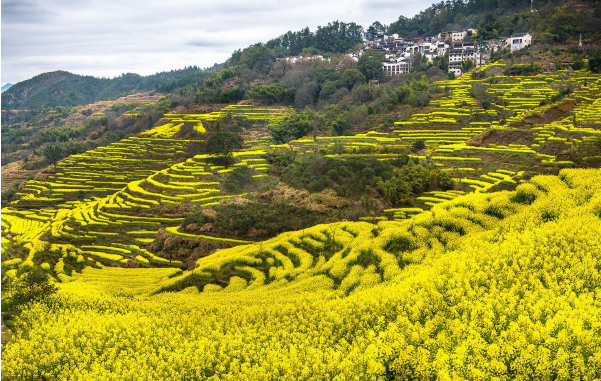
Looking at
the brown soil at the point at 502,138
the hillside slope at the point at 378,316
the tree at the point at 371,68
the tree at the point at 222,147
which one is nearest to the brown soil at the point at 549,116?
the brown soil at the point at 502,138

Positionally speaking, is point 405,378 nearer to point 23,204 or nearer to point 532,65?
point 23,204

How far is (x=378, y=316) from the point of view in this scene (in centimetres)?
1554

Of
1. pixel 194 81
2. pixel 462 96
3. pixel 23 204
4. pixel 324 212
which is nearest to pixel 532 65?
pixel 462 96

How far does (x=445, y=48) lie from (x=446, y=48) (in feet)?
1.12

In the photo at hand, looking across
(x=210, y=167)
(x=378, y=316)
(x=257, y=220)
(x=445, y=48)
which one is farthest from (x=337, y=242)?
(x=445, y=48)

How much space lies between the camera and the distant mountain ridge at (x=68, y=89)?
424ft

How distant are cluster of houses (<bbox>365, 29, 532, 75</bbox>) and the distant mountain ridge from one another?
57472mm

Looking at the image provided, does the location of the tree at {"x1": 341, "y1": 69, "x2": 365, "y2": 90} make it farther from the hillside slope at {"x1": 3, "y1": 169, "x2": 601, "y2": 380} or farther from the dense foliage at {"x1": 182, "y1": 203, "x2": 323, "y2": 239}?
the hillside slope at {"x1": 3, "y1": 169, "x2": 601, "y2": 380}

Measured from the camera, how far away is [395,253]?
885 inches

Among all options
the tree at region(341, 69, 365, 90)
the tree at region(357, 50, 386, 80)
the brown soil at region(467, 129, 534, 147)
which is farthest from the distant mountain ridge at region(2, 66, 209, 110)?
the brown soil at region(467, 129, 534, 147)

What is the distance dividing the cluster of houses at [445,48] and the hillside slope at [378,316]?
51.6 m

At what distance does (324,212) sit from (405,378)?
18591mm

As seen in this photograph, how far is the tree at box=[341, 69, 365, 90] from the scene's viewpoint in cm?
7150

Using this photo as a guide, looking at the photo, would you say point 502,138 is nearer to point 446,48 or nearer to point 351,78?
point 351,78
